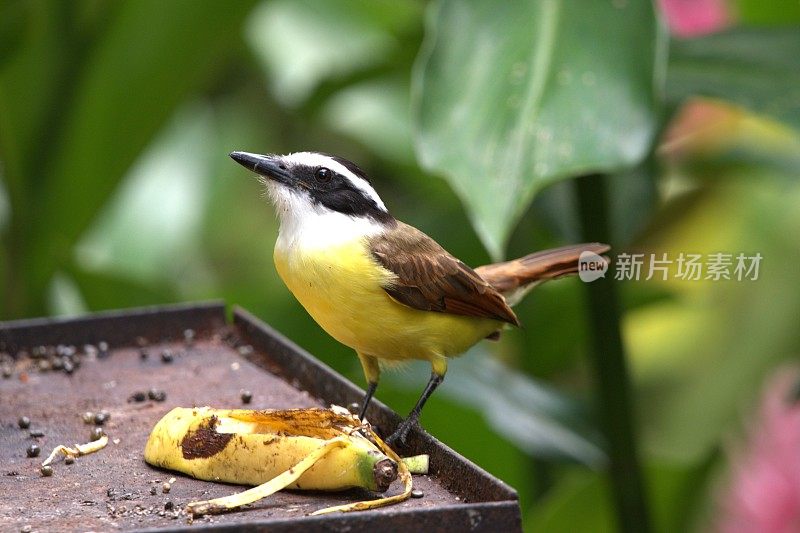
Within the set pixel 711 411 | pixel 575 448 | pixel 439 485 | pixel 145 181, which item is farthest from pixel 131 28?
pixel 711 411

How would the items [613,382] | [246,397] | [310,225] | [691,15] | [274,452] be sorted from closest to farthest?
[274,452]
[310,225]
[246,397]
[613,382]
[691,15]

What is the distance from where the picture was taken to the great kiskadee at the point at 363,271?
269 centimetres

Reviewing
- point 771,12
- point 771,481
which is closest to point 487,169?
point 771,481

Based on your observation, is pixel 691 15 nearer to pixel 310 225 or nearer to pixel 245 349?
pixel 245 349

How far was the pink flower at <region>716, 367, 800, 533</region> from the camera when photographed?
3.74m

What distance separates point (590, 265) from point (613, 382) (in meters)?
0.73

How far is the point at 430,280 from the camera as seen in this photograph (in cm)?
280

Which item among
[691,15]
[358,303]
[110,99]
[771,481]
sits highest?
[691,15]

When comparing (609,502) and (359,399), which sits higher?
(359,399)

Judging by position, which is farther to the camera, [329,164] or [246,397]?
[246,397]

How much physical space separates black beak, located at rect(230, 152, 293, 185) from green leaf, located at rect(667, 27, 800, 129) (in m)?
1.54

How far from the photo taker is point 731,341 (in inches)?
240

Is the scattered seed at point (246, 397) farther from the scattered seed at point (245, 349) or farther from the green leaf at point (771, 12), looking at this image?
the green leaf at point (771, 12)

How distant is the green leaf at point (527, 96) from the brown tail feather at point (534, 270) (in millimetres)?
154
